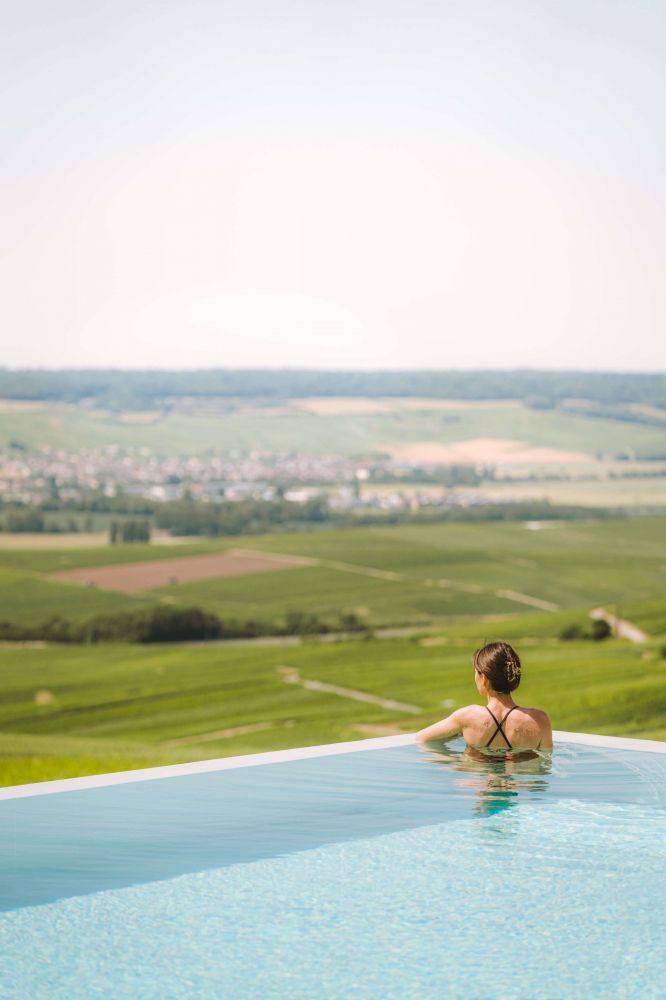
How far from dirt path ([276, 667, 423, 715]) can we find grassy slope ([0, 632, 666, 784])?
40mm

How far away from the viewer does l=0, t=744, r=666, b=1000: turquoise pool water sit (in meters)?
3.45

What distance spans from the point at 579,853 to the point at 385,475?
21.9 feet

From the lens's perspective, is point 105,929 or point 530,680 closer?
point 105,929

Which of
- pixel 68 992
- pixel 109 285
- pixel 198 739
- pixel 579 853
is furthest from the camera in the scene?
pixel 109 285

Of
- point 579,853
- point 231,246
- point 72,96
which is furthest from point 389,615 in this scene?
point 579,853

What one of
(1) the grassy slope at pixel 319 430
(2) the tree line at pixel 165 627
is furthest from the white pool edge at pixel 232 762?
(1) the grassy slope at pixel 319 430

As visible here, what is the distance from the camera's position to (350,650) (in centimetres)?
1057

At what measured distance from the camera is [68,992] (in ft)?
10.8

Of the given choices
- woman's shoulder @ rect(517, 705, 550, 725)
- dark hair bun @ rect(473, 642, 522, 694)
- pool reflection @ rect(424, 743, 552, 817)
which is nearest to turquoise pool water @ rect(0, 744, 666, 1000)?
pool reflection @ rect(424, 743, 552, 817)

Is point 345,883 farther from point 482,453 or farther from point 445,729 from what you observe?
point 482,453

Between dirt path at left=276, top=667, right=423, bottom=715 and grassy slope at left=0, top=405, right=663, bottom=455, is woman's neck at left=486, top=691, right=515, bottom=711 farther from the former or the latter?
grassy slope at left=0, top=405, right=663, bottom=455

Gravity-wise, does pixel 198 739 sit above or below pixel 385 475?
below

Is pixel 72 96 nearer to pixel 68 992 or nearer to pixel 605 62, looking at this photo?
pixel 605 62

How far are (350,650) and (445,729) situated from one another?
503 cm
